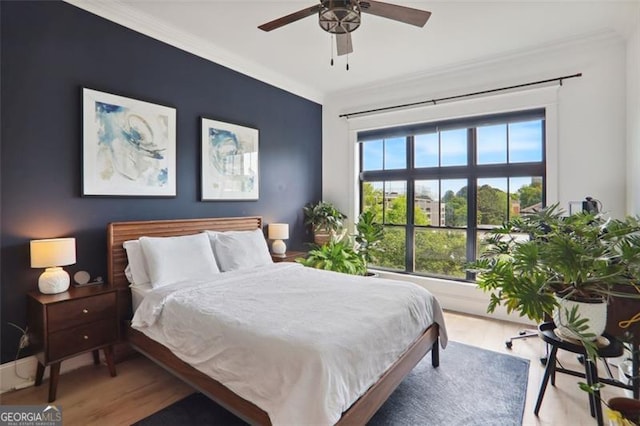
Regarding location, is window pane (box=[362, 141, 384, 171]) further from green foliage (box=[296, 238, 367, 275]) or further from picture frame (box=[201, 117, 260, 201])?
picture frame (box=[201, 117, 260, 201])

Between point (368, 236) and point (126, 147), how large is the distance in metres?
3.00

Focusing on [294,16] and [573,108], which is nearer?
[294,16]

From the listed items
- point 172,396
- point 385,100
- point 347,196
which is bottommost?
point 172,396

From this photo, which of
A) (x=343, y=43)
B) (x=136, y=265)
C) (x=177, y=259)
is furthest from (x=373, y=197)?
(x=136, y=265)

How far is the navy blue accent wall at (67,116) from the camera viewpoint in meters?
2.30

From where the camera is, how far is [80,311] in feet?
7.52

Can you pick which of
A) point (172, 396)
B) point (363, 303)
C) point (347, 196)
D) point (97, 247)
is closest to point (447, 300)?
point (347, 196)

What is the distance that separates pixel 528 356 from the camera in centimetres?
285

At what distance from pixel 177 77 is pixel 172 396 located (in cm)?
285

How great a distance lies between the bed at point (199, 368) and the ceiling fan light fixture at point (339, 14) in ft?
6.55

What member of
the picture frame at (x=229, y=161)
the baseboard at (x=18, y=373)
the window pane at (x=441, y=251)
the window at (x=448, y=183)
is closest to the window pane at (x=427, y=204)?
the window at (x=448, y=183)

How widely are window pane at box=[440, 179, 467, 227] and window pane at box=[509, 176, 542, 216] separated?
53cm

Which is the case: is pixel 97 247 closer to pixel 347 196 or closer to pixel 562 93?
pixel 347 196

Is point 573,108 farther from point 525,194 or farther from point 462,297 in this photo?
point 462,297
